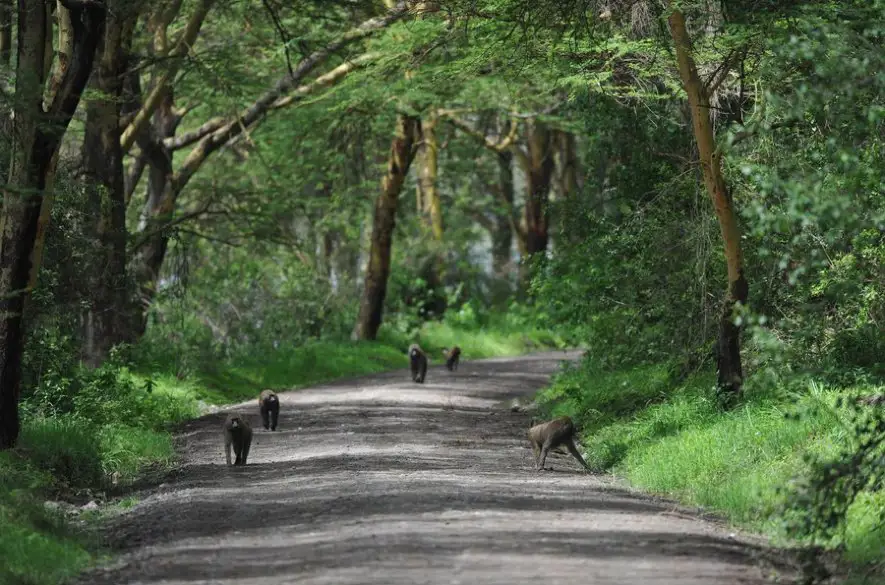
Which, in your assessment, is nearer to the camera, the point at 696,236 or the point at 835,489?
the point at 835,489

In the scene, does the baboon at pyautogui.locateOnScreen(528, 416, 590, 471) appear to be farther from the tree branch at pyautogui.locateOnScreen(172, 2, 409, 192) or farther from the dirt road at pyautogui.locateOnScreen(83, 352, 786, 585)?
the tree branch at pyautogui.locateOnScreen(172, 2, 409, 192)

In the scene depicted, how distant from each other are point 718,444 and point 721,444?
0.05m

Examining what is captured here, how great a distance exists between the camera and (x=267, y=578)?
971 cm

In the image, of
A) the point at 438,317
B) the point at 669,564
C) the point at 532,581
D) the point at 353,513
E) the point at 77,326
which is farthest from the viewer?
the point at 438,317

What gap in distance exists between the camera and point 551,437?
649 inches

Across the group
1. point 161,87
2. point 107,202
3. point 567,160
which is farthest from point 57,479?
point 567,160

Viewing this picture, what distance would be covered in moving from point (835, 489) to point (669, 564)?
4.96 feet

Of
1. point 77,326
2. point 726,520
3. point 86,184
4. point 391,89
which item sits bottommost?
point 726,520

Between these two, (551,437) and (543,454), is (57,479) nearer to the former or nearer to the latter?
(543,454)

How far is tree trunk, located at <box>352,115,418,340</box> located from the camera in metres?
36.4

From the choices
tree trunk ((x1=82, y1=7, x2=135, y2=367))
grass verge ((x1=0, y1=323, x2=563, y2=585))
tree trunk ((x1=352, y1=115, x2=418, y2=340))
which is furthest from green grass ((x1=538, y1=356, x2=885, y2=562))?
tree trunk ((x1=352, y1=115, x2=418, y2=340))

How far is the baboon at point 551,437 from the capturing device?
16.5 metres

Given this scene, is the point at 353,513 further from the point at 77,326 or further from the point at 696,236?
the point at 77,326

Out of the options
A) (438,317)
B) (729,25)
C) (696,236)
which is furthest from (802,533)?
(438,317)
